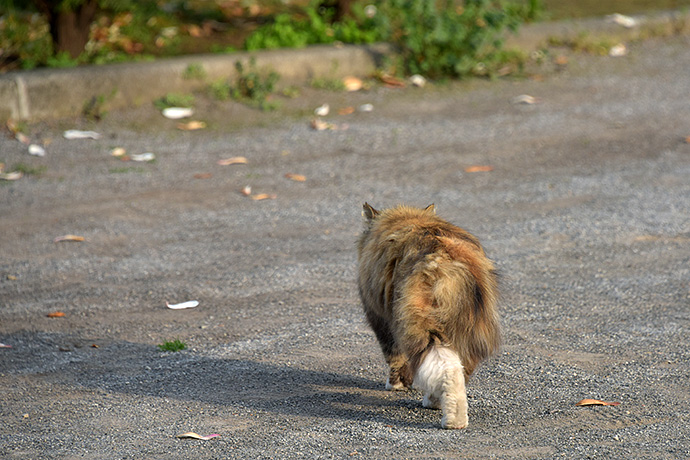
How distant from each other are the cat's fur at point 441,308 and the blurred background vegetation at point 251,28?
647cm

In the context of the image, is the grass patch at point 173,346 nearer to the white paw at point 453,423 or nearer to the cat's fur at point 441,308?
the cat's fur at point 441,308

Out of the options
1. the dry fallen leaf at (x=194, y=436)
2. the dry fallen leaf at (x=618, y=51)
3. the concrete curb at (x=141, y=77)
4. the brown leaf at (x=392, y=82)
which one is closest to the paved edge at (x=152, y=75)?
the concrete curb at (x=141, y=77)

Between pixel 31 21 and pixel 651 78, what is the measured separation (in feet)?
26.2

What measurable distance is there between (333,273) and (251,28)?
672 cm

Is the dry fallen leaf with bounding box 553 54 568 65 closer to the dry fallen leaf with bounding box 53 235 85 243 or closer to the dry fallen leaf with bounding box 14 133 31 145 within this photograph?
the dry fallen leaf with bounding box 14 133 31 145

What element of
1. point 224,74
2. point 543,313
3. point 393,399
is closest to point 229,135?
point 224,74

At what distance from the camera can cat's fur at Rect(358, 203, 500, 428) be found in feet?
12.5

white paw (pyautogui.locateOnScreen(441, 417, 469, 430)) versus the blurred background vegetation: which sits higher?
the blurred background vegetation

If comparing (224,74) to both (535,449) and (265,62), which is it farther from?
(535,449)

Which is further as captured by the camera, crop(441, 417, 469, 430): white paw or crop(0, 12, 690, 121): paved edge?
crop(0, 12, 690, 121): paved edge

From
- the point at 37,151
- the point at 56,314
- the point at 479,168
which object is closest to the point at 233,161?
the point at 37,151

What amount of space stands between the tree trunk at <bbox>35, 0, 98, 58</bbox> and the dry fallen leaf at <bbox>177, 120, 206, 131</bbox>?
201 centimetres

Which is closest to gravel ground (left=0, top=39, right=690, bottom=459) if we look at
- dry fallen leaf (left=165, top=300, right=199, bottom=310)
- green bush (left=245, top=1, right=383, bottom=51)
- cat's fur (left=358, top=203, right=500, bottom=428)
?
dry fallen leaf (left=165, top=300, right=199, bottom=310)

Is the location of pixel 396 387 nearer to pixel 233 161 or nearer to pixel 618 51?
pixel 233 161
